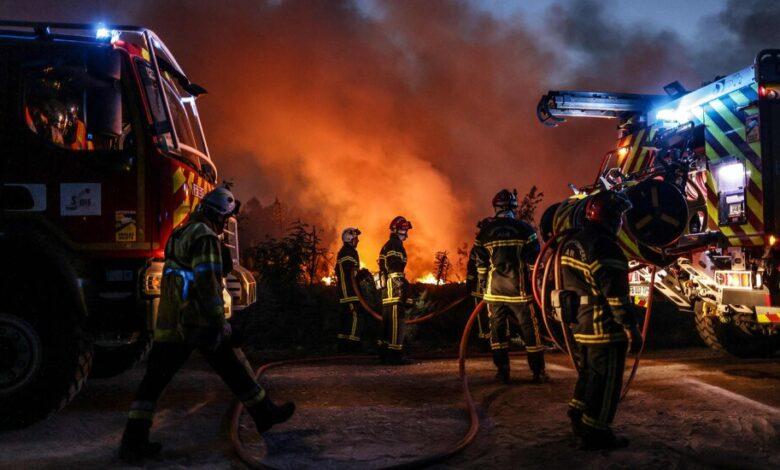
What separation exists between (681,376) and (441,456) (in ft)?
12.5

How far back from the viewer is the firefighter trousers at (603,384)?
3.94 metres

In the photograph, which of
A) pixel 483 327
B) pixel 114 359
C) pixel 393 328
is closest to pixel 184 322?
pixel 114 359

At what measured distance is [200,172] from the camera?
5523mm

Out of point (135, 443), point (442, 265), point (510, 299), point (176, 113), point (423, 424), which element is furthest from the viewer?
point (442, 265)

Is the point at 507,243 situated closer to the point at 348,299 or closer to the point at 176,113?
the point at 348,299

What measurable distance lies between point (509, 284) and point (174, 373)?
352 centimetres

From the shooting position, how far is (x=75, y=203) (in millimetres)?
4797

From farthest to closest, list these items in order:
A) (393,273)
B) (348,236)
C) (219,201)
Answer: (348,236)
(393,273)
(219,201)

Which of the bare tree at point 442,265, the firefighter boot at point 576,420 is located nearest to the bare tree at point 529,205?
the bare tree at point 442,265

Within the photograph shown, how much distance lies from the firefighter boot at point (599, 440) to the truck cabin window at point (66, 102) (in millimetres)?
3711

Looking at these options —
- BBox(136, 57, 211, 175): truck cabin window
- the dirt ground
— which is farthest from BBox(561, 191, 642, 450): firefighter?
BBox(136, 57, 211, 175): truck cabin window

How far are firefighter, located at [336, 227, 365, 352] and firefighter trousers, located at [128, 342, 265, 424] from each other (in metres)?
4.41

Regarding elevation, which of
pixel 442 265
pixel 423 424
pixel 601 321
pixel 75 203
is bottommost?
pixel 423 424

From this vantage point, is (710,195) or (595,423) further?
(710,195)
